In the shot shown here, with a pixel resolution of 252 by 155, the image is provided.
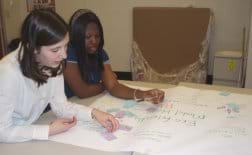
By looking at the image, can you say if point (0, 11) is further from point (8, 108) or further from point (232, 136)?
point (232, 136)

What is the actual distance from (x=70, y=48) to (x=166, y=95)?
23.4 inches

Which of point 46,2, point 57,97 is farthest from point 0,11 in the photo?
point 57,97

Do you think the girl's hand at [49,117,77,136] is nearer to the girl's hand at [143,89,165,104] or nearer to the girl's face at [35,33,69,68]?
the girl's face at [35,33,69,68]

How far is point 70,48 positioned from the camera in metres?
1.74

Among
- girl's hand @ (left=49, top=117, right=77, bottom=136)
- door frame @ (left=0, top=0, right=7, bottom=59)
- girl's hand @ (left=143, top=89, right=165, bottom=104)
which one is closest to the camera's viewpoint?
girl's hand @ (left=49, top=117, right=77, bottom=136)

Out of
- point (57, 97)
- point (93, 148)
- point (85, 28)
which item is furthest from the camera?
point (85, 28)

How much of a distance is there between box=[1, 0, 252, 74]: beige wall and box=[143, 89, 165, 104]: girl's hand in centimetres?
223

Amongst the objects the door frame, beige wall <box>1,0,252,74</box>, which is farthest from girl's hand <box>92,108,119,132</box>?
the door frame

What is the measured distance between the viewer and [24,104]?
1246 mm

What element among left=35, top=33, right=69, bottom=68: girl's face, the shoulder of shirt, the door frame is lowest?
the door frame

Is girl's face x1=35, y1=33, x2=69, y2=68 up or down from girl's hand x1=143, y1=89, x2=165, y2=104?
up

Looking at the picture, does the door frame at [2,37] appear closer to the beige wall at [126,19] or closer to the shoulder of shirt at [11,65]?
the beige wall at [126,19]

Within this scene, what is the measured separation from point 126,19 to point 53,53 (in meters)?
2.73

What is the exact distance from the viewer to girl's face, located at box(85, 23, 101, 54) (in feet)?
5.61
